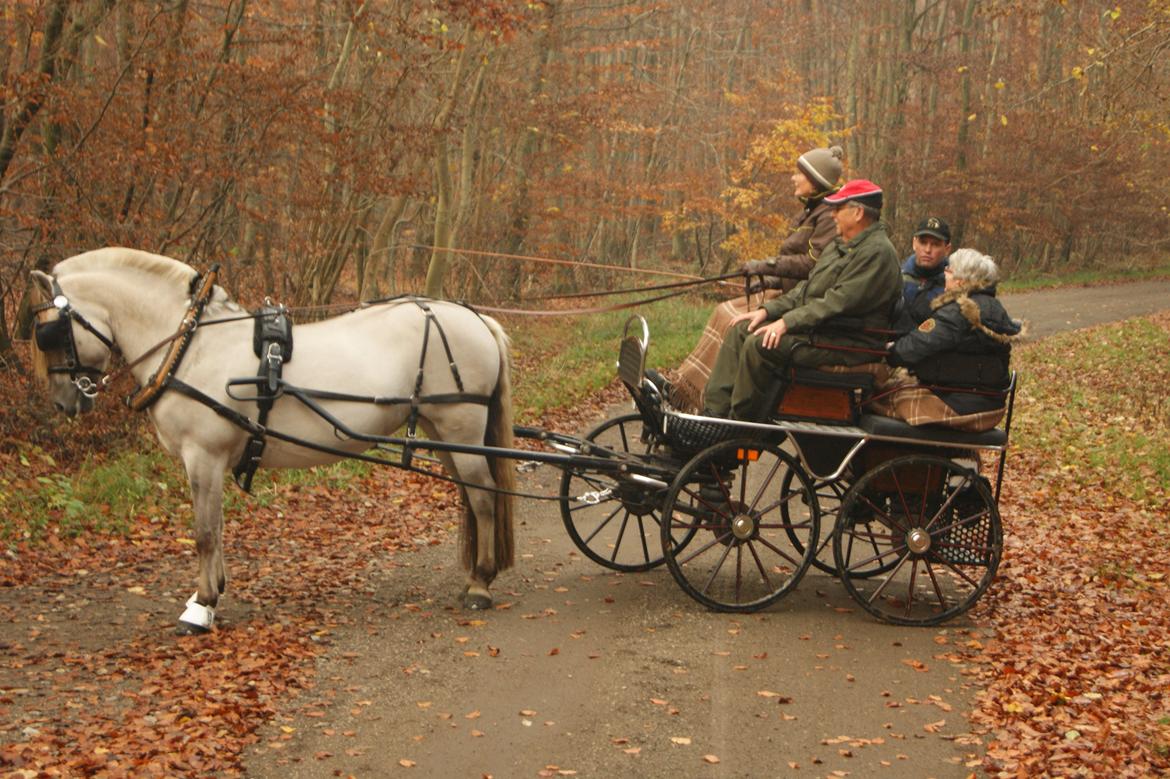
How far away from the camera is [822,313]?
21.3 feet

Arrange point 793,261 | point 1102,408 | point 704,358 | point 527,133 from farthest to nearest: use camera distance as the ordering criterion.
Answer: point 527,133 → point 1102,408 → point 704,358 → point 793,261

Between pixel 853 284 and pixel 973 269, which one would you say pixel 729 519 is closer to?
pixel 853 284

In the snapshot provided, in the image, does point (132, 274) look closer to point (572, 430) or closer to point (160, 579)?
point (160, 579)

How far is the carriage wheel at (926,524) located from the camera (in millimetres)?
6824

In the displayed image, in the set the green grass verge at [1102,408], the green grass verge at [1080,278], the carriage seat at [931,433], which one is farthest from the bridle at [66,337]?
the green grass verge at [1080,278]

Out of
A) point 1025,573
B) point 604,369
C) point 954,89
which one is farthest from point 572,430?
point 954,89

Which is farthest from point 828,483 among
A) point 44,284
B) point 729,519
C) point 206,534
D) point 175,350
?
point 44,284

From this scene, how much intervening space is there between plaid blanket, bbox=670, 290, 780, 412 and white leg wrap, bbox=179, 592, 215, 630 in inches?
122

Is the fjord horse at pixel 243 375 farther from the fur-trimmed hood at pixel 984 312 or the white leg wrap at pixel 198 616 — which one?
the fur-trimmed hood at pixel 984 312

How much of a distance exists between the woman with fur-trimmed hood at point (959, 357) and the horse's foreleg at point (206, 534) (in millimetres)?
3897

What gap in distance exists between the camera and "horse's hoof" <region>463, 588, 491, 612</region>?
6.98m

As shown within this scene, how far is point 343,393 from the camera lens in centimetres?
667

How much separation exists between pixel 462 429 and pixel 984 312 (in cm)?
306

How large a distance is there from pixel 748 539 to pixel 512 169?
16.9 metres
